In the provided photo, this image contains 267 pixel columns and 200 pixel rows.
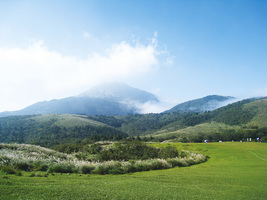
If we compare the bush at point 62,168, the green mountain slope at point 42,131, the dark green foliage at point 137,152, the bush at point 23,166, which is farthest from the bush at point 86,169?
the green mountain slope at point 42,131

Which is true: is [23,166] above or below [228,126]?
below

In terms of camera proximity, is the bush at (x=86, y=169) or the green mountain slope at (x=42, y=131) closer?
the bush at (x=86, y=169)

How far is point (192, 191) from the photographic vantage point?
5.82 m

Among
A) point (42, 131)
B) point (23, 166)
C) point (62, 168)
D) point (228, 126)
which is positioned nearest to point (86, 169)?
point (62, 168)

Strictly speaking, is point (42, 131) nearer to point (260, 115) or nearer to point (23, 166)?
point (23, 166)

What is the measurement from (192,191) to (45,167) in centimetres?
730

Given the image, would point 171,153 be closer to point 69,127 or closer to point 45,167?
point 45,167

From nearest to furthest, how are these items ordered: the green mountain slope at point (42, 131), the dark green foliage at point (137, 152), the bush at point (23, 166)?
the bush at point (23, 166)
the dark green foliage at point (137, 152)
the green mountain slope at point (42, 131)

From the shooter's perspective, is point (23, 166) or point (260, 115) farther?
point (260, 115)

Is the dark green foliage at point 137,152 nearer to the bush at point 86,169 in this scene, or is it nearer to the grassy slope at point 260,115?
the bush at point 86,169

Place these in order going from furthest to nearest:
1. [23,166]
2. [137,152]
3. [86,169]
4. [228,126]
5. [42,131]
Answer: [228,126], [42,131], [137,152], [86,169], [23,166]

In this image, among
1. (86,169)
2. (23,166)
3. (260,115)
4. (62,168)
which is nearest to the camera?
(23,166)

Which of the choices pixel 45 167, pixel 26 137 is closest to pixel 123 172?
pixel 45 167

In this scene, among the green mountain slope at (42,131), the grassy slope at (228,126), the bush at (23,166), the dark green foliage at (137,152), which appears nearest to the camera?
the bush at (23,166)
